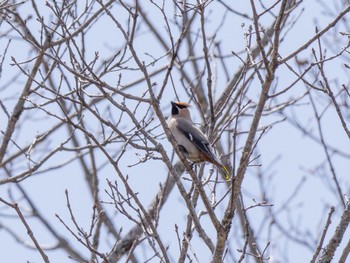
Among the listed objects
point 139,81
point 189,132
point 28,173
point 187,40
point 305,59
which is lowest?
point 28,173

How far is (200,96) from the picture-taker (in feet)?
32.3

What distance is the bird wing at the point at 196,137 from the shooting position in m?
6.45

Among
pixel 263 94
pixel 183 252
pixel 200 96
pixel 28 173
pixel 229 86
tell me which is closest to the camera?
pixel 263 94

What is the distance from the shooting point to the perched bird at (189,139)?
649 cm

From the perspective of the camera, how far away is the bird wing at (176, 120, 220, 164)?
6.45 m

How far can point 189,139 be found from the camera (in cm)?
711

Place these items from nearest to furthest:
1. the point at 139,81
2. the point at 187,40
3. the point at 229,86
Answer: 1. the point at 229,86
2. the point at 139,81
3. the point at 187,40

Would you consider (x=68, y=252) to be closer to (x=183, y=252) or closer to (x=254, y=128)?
(x=183, y=252)

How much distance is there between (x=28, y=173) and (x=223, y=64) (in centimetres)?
259

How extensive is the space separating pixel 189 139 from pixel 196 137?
0.10m

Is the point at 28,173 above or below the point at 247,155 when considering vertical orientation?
above

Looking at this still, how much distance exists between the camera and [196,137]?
7.03 m

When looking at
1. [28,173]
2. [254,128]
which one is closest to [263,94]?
[254,128]

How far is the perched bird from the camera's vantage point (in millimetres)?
6488
